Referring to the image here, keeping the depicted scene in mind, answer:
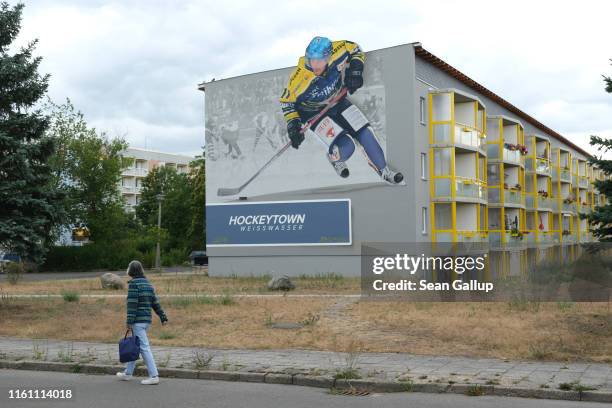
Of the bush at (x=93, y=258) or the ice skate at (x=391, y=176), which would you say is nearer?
the ice skate at (x=391, y=176)

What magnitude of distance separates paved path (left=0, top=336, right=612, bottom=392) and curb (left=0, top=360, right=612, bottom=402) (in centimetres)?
21

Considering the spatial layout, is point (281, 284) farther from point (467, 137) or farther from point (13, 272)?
point (13, 272)

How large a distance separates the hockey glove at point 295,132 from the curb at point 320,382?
2637cm

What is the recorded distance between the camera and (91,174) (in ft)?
200

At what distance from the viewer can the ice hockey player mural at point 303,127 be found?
35.9 metres

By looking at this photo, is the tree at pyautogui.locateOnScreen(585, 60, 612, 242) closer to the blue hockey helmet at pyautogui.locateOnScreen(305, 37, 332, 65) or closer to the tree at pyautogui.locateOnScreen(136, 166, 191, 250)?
the blue hockey helmet at pyautogui.locateOnScreen(305, 37, 332, 65)

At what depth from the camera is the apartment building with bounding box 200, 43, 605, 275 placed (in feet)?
116

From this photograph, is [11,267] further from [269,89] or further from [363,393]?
[363,393]

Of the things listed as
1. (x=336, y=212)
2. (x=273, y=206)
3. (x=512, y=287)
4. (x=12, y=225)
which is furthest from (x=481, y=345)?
(x=273, y=206)

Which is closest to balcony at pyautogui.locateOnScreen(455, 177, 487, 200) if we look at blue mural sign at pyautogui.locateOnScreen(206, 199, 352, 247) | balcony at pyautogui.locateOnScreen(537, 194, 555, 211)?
blue mural sign at pyautogui.locateOnScreen(206, 199, 352, 247)

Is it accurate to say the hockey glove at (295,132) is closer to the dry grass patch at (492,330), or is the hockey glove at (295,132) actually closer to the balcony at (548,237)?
the dry grass patch at (492,330)

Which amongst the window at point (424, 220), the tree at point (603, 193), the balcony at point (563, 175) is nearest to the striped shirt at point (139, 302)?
the tree at point (603, 193)

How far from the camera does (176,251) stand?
217ft

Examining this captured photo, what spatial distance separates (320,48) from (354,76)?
243 centimetres
